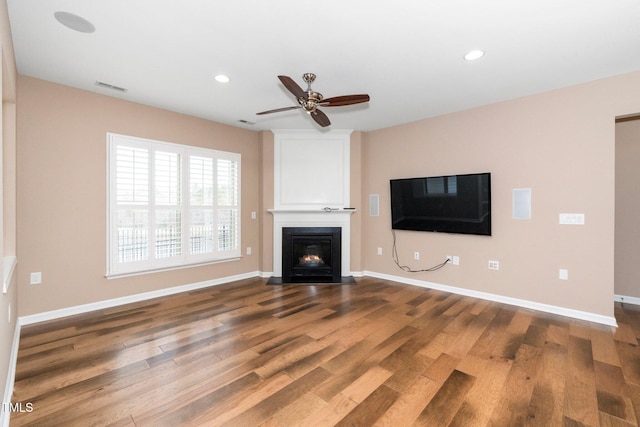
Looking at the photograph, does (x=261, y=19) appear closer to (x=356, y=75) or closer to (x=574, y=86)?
(x=356, y=75)

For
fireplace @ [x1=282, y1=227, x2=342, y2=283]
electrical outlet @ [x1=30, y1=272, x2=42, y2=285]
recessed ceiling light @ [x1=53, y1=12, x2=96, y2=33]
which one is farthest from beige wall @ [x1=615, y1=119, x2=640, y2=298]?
electrical outlet @ [x1=30, y1=272, x2=42, y2=285]

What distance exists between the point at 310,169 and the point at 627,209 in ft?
14.8

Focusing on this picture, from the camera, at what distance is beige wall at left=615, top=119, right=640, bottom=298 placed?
11.9 feet

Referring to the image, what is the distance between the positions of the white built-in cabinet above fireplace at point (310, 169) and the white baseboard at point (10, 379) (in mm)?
3403

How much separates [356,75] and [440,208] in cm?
234

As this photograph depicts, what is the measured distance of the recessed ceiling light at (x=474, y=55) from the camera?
8.38 feet

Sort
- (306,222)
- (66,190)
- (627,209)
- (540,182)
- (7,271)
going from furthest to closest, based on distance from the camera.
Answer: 1. (306,222)
2. (627,209)
3. (540,182)
4. (66,190)
5. (7,271)

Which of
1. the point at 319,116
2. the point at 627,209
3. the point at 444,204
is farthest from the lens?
the point at 444,204

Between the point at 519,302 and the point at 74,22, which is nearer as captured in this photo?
the point at 74,22

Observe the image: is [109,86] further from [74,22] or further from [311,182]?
[311,182]

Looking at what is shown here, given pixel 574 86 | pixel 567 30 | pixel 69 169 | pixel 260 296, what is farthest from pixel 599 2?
pixel 69 169

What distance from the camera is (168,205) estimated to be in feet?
13.2

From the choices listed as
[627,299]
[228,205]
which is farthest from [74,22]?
[627,299]

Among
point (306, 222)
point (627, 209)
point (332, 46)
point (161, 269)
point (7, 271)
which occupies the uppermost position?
point (332, 46)
